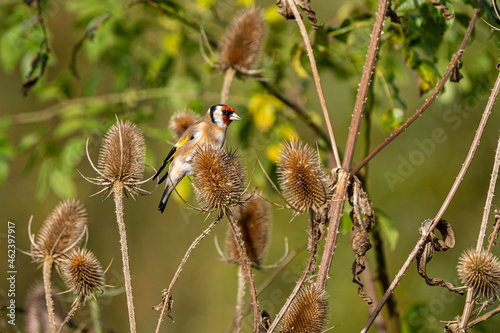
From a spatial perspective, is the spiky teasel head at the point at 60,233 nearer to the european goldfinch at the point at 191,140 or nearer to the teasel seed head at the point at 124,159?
the teasel seed head at the point at 124,159

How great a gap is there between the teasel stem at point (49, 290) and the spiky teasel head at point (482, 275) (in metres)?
1.25

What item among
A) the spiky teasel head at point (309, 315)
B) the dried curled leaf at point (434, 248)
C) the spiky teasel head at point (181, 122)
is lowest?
the spiky teasel head at point (309, 315)

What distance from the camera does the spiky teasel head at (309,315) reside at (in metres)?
1.53

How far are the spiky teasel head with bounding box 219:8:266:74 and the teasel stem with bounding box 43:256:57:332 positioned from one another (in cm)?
137

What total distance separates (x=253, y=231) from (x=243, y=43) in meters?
1.10

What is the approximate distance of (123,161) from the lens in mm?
1729

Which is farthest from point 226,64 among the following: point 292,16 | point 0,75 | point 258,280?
point 0,75

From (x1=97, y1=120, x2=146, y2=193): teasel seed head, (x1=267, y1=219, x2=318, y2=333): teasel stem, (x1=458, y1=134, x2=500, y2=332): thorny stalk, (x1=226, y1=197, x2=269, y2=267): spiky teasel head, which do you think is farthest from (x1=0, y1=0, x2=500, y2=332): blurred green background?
(x1=267, y1=219, x2=318, y2=333): teasel stem

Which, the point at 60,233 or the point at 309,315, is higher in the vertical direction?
the point at 60,233

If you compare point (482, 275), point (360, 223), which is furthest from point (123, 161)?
point (482, 275)

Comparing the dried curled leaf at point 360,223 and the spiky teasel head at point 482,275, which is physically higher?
the dried curled leaf at point 360,223

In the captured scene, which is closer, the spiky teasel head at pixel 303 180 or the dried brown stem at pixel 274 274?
the spiky teasel head at pixel 303 180

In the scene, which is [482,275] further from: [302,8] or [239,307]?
[302,8]

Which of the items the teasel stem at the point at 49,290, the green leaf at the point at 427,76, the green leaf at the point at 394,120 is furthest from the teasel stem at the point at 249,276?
the green leaf at the point at 427,76
